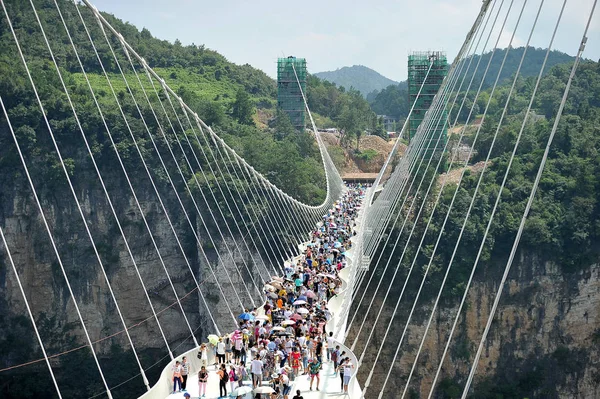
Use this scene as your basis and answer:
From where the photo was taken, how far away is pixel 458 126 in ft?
266

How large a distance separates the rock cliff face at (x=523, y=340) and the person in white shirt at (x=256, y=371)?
101ft

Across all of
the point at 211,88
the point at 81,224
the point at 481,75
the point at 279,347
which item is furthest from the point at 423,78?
the point at 481,75

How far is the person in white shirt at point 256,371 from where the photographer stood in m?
11.7

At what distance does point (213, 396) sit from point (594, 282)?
118ft

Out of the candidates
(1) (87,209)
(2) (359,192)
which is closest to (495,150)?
(2) (359,192)

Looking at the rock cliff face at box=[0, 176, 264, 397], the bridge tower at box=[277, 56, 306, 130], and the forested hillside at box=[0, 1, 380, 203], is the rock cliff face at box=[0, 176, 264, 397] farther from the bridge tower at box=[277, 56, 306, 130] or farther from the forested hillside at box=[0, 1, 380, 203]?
the bridge tower at box=[277, 56, 306, 130]

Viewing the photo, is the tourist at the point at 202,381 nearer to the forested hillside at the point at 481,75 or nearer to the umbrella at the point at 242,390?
the umbrella at the point at 242,390

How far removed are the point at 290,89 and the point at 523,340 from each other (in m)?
40.0

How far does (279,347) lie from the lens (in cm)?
1302

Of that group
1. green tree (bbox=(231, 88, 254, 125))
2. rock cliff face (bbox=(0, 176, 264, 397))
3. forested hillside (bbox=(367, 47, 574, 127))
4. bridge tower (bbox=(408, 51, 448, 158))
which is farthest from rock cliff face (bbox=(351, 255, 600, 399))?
forested hillside (bbox=(367, 47, 574, 127))

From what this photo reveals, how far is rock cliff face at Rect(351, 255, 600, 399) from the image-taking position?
42.2 meters

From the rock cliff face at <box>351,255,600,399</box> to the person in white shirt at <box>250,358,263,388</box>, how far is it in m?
30.8

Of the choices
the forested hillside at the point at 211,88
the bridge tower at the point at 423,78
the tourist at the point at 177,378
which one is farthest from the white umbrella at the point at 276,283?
the bridge tower at the point at 423,78

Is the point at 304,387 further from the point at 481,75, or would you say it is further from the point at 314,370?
the point at 481,75
